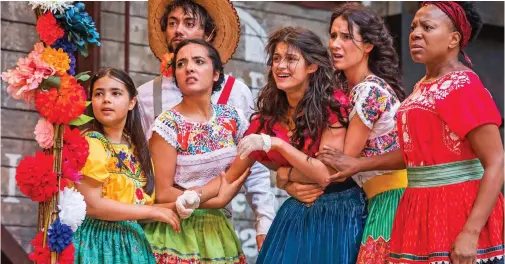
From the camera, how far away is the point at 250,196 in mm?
5043

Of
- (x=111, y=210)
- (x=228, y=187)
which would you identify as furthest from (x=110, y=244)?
(x=228, y=187)

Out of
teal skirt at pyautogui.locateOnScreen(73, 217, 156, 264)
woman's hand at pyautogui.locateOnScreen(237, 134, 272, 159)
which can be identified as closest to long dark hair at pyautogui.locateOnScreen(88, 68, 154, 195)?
teal skirt at pyautogui.locateOnScreen(73, 217, 156, 264)

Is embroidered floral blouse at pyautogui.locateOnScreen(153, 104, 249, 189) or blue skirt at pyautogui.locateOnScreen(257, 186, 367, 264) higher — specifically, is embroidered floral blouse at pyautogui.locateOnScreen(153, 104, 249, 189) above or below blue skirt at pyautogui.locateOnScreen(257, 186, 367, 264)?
above

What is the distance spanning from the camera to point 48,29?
3.98m

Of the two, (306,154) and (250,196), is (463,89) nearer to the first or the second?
(306,154)

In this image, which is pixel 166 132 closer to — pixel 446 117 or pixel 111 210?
pixel 111 210

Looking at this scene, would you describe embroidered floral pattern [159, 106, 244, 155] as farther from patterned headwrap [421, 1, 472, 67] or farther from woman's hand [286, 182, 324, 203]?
patterned headwrap [421, 1, 472, 67]

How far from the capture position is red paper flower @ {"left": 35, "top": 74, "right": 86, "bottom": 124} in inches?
155

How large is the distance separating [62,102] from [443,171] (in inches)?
58.5

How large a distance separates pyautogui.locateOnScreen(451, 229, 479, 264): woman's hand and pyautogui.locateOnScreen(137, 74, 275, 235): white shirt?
52.6 inches

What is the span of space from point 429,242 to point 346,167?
1.69ft

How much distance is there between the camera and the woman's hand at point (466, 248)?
3699mm

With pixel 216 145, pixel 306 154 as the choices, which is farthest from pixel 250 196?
pixel 306 154

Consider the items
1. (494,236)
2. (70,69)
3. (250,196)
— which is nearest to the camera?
(494,236)
